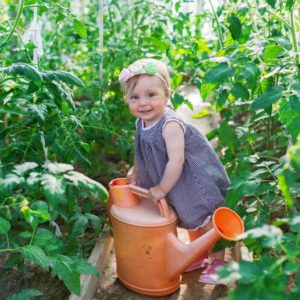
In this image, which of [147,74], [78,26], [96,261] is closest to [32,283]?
[96,261]

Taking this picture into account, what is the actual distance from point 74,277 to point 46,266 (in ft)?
0.62

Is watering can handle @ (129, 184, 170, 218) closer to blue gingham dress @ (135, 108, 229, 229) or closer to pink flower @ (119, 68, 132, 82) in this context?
blue gingham dress @ (135, 108, 229, 229)

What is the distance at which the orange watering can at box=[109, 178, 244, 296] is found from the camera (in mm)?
1898

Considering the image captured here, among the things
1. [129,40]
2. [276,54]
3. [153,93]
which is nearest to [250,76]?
[276,54]

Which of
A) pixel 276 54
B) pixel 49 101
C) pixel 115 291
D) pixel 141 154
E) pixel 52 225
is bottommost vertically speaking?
pixel 115 291

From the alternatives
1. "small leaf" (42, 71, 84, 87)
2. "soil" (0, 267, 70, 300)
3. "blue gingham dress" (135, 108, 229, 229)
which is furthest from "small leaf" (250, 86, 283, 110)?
"soil" (0, 267, 70, 300)

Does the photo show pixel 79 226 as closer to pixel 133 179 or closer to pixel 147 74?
pixel 133 179

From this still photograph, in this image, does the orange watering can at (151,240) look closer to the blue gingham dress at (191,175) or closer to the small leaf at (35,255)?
the blue gingham dress at (191,175)

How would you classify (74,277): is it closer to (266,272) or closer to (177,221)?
(177,221)

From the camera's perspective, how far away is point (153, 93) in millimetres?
2062

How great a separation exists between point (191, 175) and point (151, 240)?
36 centimetres

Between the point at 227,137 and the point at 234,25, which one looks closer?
the point at 234,25

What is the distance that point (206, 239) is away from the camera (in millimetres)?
1864

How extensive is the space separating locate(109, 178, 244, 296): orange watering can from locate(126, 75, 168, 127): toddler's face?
1.06 ft
